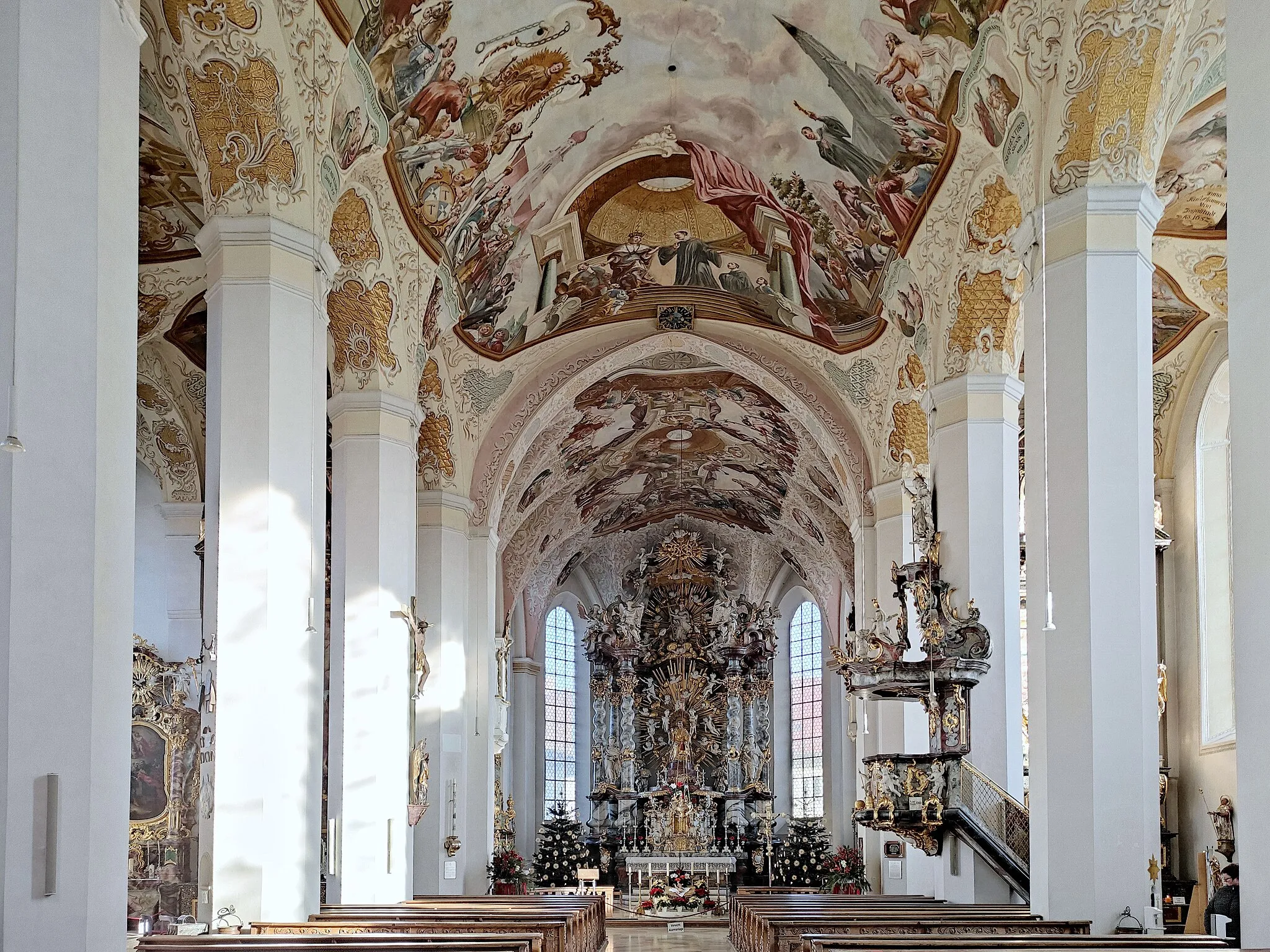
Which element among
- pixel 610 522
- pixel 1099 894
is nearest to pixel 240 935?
pixel 1099 894

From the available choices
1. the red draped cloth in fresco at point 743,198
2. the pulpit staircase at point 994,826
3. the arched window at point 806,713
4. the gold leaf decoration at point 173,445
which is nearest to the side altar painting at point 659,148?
the red draped cloth in fresco at point 743,198

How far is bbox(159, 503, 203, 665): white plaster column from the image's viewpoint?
60.1 feet

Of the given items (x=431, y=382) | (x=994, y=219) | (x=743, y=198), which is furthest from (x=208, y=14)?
(x=743, y=198)

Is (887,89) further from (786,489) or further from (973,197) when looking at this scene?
(786,489)

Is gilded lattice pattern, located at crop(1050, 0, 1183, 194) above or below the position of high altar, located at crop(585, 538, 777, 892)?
above

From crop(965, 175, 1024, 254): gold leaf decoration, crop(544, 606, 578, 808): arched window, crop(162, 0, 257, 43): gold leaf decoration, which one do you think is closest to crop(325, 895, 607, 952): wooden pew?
crop(162, 0, 257, 43): gold leaf decoration

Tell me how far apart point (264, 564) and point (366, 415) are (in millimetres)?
4739

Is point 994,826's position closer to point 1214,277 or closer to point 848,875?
point 1214,277

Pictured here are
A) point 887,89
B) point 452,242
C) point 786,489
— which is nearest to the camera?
point 887,89

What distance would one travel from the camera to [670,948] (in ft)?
57.8

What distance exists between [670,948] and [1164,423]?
9.43 meters

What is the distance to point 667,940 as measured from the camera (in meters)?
19.3

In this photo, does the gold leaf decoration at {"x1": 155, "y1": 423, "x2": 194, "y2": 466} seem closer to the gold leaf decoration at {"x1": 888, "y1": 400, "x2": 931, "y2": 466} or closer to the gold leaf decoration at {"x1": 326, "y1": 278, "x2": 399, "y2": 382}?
the gold leaf decoration at {"x1": 326, "y1": 278, "x2": 399, "y2": 382}

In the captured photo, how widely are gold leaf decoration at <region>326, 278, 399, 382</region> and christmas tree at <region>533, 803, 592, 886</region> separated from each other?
16952 millimetres
